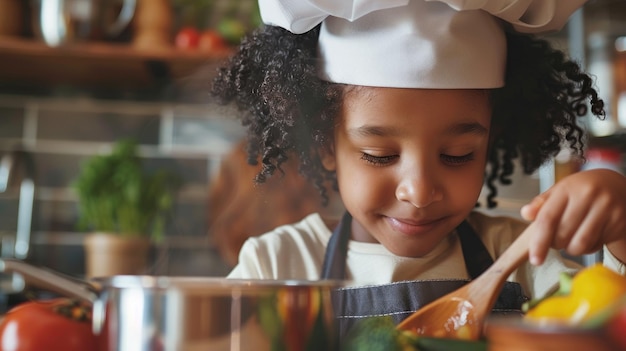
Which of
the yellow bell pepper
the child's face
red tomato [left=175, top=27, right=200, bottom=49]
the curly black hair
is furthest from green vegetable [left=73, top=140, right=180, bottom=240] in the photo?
the yellow bell pepper

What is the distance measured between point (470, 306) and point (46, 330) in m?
0.30

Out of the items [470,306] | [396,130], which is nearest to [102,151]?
[396,130]

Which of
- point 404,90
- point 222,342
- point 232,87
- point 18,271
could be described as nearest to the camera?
point 222,342

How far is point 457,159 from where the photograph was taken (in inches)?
23.9

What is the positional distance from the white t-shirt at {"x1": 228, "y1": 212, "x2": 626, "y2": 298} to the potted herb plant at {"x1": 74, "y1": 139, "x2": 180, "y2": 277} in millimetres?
901

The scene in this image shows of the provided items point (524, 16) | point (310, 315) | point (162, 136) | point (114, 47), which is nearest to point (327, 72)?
point (524, 16)

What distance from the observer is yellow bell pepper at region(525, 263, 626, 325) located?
337 mm

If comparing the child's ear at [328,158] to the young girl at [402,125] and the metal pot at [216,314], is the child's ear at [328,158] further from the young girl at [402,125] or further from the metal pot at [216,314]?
the metal pot at [216,314]

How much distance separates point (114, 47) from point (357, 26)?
113 centimetres

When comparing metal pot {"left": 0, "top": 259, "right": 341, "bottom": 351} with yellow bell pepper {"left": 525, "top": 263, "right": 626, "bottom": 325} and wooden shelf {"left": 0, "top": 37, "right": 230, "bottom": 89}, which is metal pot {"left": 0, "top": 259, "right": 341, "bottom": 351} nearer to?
yellow bell pepper {"left": 525, "top": 263, "right": 626, "bottom": 325}

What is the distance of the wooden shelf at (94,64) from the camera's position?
62.3 inches

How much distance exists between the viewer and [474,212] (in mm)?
716

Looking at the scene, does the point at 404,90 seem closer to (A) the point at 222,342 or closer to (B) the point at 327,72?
(B) the point at 327,72

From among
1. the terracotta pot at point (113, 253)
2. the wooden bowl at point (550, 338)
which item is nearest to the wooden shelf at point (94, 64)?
the terracotta pot at point (113, 253)
